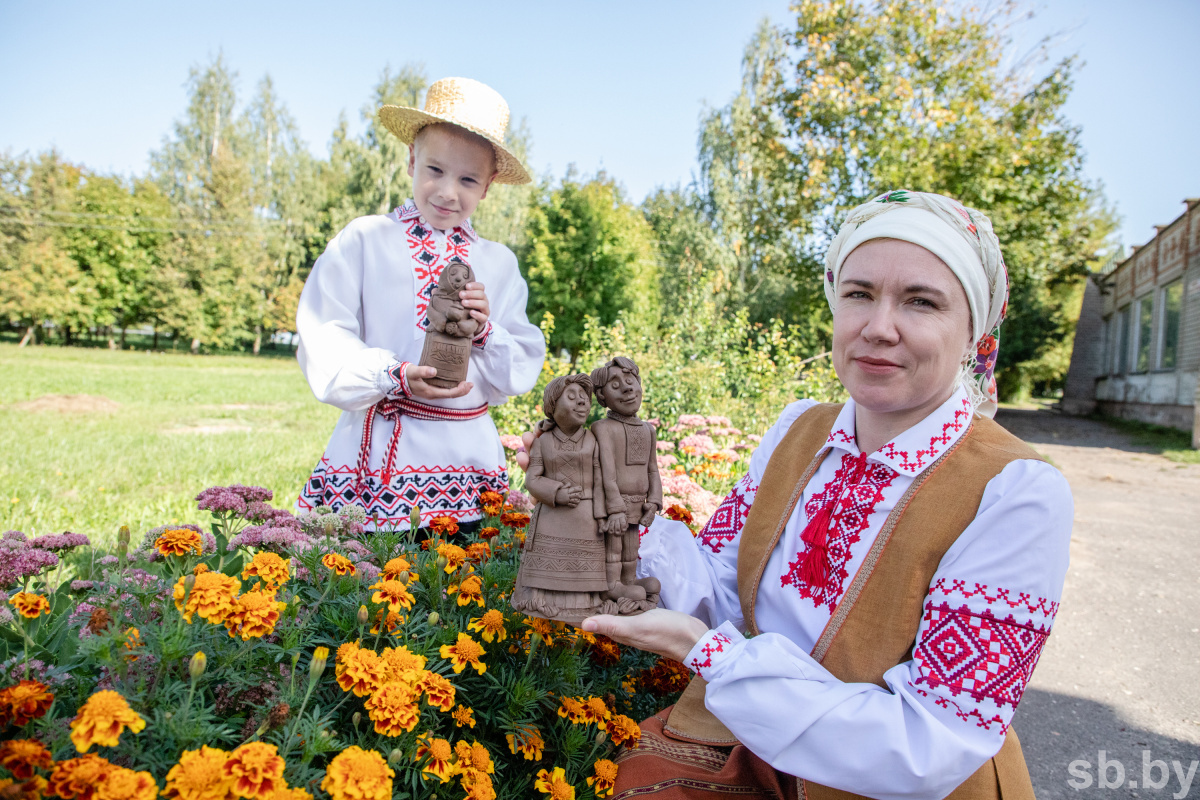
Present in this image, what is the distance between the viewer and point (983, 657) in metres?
1.43

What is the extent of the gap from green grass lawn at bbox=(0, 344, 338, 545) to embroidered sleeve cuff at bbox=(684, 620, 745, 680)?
4.16m

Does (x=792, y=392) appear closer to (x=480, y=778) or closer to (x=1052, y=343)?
(x=480, y=778)

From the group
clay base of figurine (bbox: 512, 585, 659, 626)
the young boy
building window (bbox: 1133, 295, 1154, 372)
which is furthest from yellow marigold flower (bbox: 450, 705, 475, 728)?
building window (bbox: 1133, 295, 1154, 372)

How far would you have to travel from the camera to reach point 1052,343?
26.2 m

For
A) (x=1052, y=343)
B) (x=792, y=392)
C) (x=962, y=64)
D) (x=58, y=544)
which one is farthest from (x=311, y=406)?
(x=1052, y=343)

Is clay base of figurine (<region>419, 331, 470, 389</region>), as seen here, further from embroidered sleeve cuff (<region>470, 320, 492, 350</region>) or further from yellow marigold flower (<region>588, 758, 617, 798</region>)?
yellow marigold flower (<region>588, 758, 617, 798</region>)

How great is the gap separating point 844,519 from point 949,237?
701 millimetres

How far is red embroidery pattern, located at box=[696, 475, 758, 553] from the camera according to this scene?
2156mm

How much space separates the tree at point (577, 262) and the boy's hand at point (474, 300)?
21.5 metres

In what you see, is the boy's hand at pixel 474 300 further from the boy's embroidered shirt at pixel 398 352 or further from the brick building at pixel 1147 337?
the brick building at pixel 1147 337

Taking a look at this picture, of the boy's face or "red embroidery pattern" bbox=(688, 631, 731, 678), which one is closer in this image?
"red embroidery pattern" bbox=(688, 631, 731, 678)

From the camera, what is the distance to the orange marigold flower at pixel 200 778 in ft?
3.67

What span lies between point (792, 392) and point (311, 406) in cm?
1027

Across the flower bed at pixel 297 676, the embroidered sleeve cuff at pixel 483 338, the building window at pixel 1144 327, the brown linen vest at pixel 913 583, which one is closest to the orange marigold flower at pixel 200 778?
the flower bed at pixel 297 676
